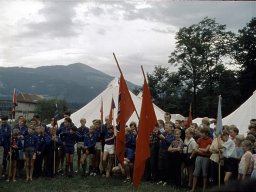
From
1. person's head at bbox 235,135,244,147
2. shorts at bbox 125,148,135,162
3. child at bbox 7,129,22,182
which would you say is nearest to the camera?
person's head at bbox 235,135,244,147

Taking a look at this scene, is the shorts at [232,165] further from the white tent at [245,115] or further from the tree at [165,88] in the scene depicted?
the tree at [165,88]

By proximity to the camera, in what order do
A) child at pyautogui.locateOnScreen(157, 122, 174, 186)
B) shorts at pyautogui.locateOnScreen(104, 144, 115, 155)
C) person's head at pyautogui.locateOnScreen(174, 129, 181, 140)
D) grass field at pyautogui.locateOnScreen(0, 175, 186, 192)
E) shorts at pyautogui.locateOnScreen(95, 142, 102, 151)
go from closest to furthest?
1. grass field at pyautogui.locateOnScreen(0, 175, 186, 192)
2. person's head at pyautogui.locateOnScreen(174, 129, 181, 140)
3. child at pyautogui.locateOnScreen(157, 122, 174, 186)
4. shorts at pyautogui.locateOnScreen(104, 144, 115, 155)
5. shorts at pyautogui.locateOnScreen(95, 142, 102, 151)

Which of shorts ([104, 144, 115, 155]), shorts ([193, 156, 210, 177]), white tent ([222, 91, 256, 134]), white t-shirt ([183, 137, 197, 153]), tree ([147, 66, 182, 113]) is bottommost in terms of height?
shorts ([193, 156, 210, 177])

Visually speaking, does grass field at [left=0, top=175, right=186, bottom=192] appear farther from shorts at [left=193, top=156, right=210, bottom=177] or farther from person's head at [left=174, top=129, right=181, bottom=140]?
person's head at [left=174, top=129, right=181, bottom=140]

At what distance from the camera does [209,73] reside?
42812mm

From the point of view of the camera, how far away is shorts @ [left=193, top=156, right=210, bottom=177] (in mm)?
9688

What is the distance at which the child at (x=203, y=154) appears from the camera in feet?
31.8

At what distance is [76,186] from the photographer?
413 inches

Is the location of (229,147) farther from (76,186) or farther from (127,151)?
(76,186)

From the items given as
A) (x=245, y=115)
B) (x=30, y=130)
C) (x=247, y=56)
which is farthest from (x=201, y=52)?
(x=30, y=130)

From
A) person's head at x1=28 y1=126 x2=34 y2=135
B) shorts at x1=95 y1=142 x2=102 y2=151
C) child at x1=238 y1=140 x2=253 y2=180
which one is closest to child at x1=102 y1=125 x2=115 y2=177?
shorts at x1=95 y1=142 x2=102 y2=151

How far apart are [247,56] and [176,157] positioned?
31.4 m

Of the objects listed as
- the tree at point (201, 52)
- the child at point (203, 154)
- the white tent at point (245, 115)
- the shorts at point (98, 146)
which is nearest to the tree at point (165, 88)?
the tree at point (201, 52)

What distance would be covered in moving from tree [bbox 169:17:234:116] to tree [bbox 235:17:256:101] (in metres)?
1.86
